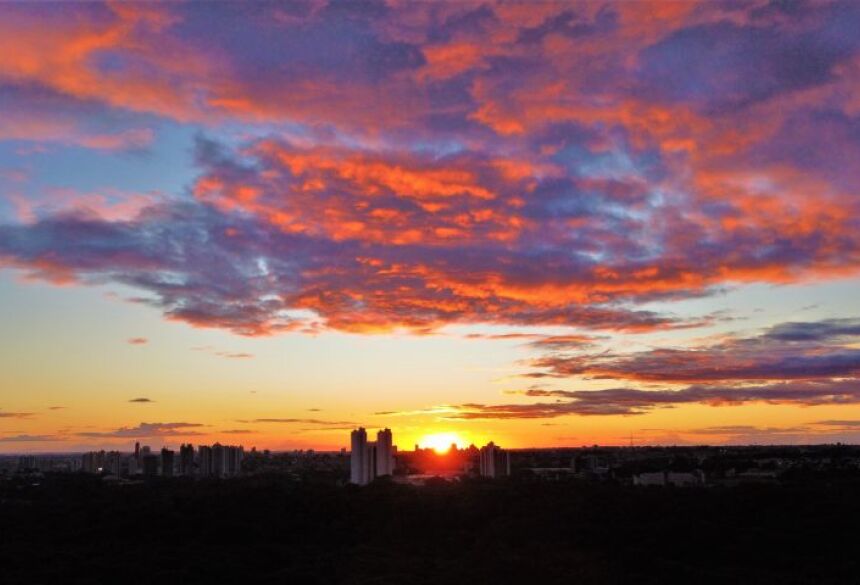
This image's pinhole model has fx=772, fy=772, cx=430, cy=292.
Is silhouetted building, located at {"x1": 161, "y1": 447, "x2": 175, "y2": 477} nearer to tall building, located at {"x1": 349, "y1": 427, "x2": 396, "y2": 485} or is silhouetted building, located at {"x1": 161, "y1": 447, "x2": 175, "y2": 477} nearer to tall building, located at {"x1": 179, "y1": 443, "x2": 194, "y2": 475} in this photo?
tall building, located at {"x1": 179, "y1": 443, "x2": 194, "y2": 475}

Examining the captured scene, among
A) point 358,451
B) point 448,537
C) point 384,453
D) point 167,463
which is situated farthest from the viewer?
point 167,463

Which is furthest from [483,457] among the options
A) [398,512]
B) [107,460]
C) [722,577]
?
[107,460]

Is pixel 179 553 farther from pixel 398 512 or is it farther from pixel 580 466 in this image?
pixel 580 466

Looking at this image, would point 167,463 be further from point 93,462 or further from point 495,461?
point 495,461

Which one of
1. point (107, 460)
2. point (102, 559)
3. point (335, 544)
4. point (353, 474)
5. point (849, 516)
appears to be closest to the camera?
point (102, 559)

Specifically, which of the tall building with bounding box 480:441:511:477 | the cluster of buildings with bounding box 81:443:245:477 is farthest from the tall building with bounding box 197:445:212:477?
the tall building with bounding box 480:441:511:477

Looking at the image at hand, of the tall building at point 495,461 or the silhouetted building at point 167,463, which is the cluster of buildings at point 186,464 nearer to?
the silhouetted building at point 167,463

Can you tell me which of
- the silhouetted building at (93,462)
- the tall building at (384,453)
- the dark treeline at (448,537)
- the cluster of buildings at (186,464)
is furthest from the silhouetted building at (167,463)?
the dark treeline at (448,537)

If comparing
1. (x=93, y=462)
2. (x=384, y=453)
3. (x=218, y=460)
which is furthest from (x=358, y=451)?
(x=93, y=462)
